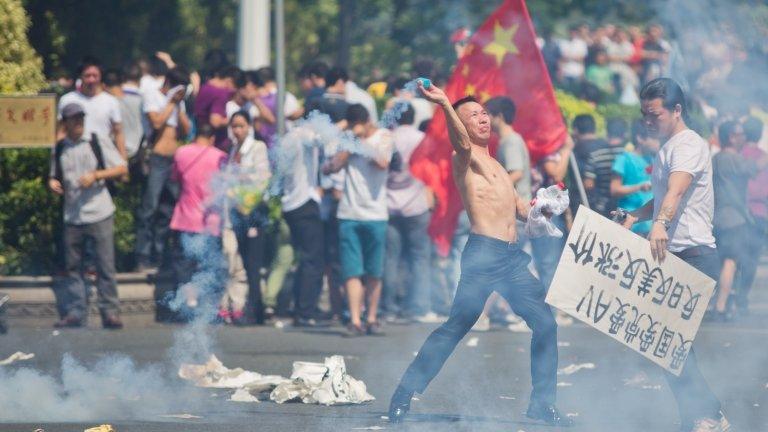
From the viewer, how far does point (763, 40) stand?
9.36 meters

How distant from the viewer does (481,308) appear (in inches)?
320

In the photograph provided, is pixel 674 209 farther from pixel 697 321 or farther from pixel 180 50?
pixel 180 50

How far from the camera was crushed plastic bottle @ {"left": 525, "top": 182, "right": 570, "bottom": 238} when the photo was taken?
318 inches

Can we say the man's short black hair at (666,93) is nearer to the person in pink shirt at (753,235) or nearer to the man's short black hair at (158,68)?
the person in pink shirt at (753,235)

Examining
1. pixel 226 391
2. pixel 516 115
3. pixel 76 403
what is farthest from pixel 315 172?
pixel 76 403

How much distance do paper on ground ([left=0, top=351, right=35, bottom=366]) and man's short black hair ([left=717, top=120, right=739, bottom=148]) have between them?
6.12 m

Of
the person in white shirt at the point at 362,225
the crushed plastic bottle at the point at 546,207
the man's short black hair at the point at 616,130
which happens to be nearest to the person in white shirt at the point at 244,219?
the person in white shirt at the point at 362,225

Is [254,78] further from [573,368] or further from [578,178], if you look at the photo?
[573,368]

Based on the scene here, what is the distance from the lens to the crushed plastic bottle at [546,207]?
8070 millimetres

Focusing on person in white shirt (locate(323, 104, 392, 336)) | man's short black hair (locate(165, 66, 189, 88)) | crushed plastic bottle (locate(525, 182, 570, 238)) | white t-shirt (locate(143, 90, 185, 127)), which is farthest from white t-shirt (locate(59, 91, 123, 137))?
crushed plastic bottle (locate(525, 182, 570, 238))

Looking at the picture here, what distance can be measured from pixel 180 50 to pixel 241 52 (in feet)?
23.4

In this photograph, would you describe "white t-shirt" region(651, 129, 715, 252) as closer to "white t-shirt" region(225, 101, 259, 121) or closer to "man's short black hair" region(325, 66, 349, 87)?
"man's short black hair" region(325, 66, 349, 87)

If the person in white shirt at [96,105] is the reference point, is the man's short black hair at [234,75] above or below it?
above

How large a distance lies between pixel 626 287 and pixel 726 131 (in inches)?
212
